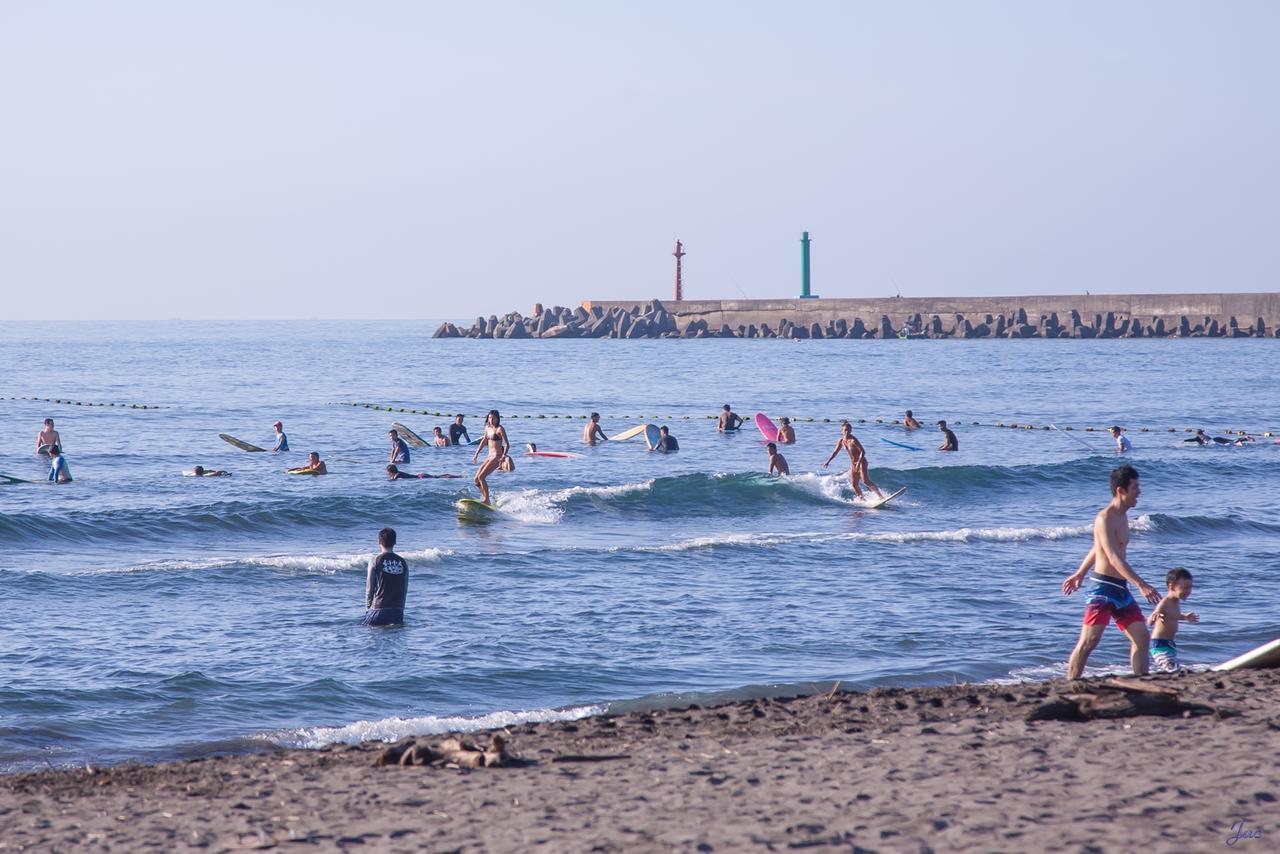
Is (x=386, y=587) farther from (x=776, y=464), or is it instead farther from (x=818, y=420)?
(x=818, y=420)

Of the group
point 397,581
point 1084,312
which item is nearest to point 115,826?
point 397,581

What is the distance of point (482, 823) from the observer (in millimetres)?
6375

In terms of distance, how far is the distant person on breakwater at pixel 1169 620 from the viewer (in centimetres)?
1011

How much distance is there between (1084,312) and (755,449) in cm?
6924

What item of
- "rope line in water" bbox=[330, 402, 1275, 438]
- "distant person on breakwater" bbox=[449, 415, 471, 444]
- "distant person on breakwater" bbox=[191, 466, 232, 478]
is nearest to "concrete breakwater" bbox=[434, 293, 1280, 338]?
"rope line in water" bbox=[330, 402, 1275, 438]

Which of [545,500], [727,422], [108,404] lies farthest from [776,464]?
[108,404]

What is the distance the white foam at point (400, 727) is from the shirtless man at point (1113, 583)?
3.70m

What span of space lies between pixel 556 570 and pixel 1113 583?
9.42 metres

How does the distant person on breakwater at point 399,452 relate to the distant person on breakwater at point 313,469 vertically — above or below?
above

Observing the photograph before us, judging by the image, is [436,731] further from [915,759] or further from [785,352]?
[785,352]

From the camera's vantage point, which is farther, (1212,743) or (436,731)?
(436,731)

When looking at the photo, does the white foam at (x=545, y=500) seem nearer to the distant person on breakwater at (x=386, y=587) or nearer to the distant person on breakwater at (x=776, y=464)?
the distant person on breakwater at (x=776, y=464)

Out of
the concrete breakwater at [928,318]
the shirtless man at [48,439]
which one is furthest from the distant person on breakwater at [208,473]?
the concrete breakwater at [928,318]

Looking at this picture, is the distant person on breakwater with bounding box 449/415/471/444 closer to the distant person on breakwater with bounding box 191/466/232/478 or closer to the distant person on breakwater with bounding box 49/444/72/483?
the distant person on breakwater with bounding box 191/466/232/478
